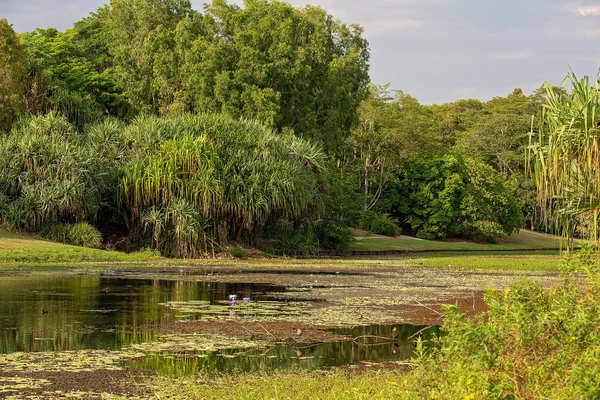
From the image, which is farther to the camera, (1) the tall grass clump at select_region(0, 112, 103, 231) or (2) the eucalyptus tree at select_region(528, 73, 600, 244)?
(1) the tall grass clump at select_region(0, 112, 103, 231)

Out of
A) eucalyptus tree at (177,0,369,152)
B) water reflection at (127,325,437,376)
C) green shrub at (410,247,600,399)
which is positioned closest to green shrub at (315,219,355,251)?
eucalyptus tree at (177,0,369,152)

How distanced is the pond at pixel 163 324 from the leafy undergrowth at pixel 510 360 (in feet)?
6.66

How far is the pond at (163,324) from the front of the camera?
1195 centimetres

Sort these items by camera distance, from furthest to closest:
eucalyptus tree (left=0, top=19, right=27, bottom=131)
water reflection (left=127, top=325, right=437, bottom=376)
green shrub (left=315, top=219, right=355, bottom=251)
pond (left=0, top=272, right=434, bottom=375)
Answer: green shrub (left=315, top=219, right=355, bottom=251) < eucalyptus tree (left=0, top=19, right=27, bottom=131) < pond (left=0, top=272, right=434, bottom=375) < water reflection (left=127, top=325, right=437, bottom=376)

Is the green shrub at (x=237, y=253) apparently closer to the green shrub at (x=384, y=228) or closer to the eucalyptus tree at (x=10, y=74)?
the eucalyptus tree at (x=10, y=74)

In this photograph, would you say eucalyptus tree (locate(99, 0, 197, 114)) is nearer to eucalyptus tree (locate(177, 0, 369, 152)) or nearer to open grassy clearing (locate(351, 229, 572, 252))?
eucalyptus tree (locate(177, 0, 369, 152))

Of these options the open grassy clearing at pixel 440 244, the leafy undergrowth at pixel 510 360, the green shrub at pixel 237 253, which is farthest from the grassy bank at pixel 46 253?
the leafy undergrowth at pixel 510 360

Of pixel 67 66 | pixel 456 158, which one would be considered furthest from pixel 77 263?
pixel 456 158

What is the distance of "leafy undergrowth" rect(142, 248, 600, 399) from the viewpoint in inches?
301

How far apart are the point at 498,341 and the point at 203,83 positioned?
40.7 m

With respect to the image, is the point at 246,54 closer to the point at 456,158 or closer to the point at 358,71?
the point at 358,71

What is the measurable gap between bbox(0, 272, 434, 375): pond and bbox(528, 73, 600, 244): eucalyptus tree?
11.0ft

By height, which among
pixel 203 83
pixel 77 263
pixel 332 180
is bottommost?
pixel 77 263

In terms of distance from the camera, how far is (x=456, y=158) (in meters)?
62.8
